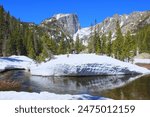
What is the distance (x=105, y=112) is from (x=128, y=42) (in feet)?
230

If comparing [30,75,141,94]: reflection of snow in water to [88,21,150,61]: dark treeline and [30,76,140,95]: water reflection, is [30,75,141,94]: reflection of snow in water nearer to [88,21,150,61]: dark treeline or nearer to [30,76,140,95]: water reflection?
[30,76,140,95]: water reflection

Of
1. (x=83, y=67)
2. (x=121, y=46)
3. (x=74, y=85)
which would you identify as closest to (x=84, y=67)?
(x=83, y=67)

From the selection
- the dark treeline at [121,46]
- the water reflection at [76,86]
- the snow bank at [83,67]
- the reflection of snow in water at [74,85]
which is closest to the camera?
the water reflection at [76,86]

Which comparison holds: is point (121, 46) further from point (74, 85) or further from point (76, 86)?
point (76, 86)

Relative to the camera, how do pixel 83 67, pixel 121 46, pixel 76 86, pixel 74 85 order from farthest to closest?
pixel 121 46 < pixel 83 67 < pixel 74 85 < pixel 76 86

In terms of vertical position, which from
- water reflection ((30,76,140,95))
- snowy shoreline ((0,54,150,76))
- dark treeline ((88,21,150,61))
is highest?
dark treeline ((88,21,150,61))

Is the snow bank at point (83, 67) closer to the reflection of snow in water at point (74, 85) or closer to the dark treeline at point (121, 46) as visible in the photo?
the reflection of snow in water at point (74, 85)

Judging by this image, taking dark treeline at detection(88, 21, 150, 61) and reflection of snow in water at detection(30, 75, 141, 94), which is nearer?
reflection of snow in water at detection(30, 75, 141, 94)

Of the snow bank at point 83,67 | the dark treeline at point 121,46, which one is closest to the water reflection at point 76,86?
the snow bank at point 83,67

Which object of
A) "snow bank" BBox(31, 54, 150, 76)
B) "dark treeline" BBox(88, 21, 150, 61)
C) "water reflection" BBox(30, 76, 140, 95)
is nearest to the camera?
"water reflection" BBox(30, 76, 140, 95)

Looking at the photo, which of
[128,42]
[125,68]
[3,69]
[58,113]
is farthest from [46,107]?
[128,42]

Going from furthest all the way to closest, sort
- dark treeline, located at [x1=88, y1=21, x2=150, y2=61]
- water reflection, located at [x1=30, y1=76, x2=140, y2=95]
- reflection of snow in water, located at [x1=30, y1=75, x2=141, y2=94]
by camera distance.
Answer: dark treeline, located at [x1=88, y1=21, x2=150, y2=61] → reflection of snow in water, located at [x1=30, y1=75, x2=141, y2=94] → water reflection, located at [x1=30, y1=76, x2=140, y2=95]

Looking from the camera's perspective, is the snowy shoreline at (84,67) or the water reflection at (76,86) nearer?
the water reflection at (76,86)

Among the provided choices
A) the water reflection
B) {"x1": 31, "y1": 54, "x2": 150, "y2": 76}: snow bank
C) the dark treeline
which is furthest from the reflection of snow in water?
the dark treeline
